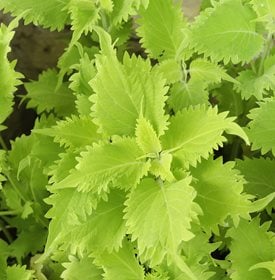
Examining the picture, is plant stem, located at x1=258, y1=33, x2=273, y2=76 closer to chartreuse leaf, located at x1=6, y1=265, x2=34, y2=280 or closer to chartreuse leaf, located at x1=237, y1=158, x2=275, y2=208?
chartreuse leaf, located at x1=237, y1=158, x2=275, y2=208

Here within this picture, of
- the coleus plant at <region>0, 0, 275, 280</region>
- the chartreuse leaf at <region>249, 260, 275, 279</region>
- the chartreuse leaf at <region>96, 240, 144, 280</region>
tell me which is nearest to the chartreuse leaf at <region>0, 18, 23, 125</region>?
the coleus plant at <region>0, 0, 275, 280</region>

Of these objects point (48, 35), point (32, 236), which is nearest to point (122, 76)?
point (32, 236)

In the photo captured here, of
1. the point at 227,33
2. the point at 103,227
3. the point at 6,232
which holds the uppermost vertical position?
the point at 227,33

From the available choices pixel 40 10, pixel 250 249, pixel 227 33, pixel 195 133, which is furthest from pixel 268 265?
pixel 40 10

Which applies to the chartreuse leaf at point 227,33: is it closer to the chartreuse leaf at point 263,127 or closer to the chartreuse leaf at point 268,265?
the chartreuse leaf at point 263,127

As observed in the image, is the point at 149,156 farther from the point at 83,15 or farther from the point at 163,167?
the point at 83,15

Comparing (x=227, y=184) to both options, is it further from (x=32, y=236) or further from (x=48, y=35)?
(x=48, y=35)
